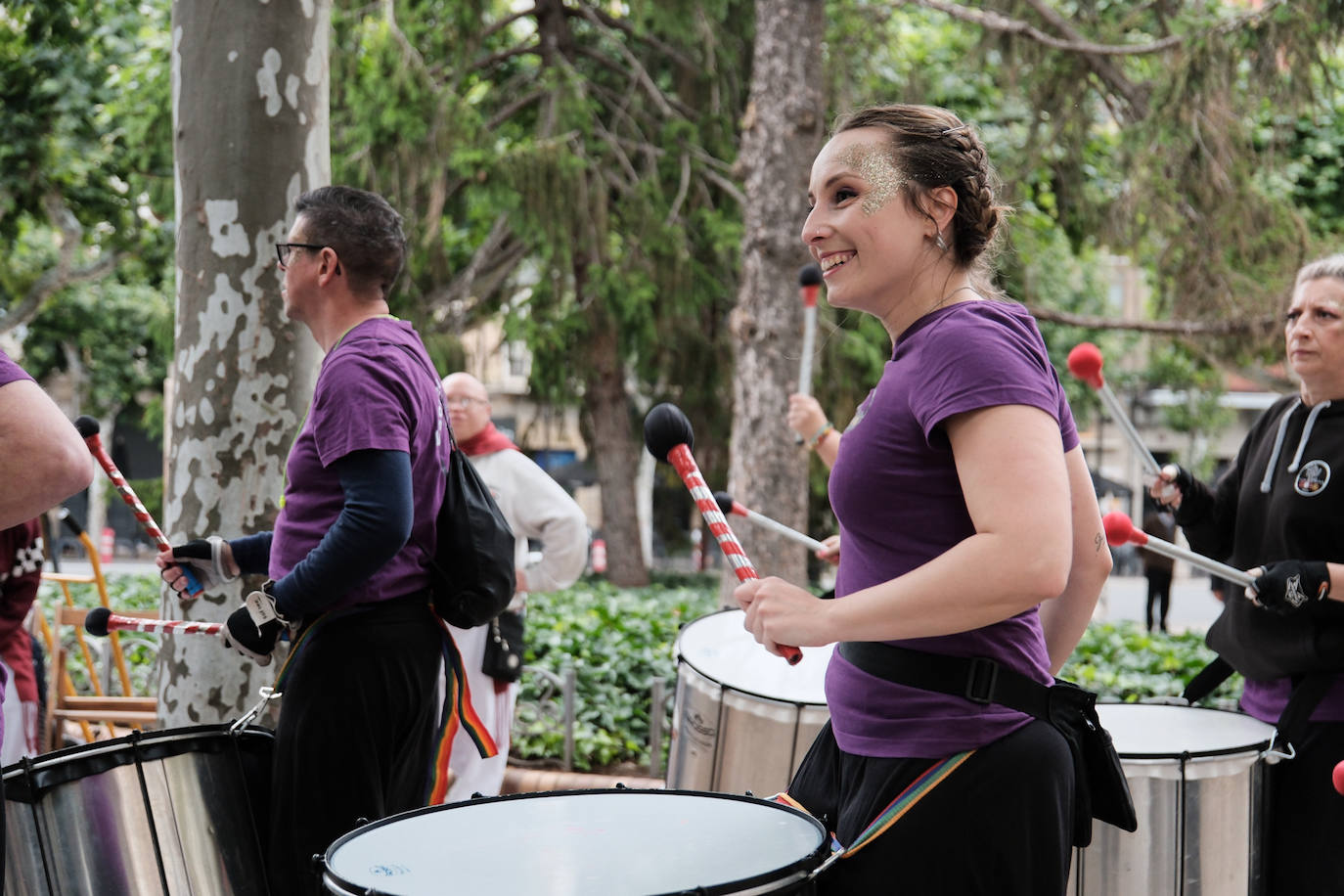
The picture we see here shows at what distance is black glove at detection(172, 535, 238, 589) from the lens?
3.15 metres

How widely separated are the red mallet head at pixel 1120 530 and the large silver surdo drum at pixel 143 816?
1777 mm

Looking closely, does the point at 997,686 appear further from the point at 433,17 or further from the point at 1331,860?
the point at 433,17

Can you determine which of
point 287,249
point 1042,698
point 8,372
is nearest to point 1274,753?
point 1042,698

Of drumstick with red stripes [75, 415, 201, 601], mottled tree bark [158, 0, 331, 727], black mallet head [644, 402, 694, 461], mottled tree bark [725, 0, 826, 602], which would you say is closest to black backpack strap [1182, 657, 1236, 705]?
black mallet head [644, 402, 694, 461]

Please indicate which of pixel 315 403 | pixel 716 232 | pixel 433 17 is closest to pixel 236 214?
pixel 315 403

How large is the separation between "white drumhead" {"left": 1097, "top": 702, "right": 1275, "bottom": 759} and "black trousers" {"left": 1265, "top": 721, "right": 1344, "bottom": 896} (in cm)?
10

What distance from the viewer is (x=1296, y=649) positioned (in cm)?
296

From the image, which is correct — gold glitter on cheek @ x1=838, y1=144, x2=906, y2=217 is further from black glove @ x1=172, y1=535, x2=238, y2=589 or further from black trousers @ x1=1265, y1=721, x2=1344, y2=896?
black glove @ x1=172, y1=535, x2=238, y2=589

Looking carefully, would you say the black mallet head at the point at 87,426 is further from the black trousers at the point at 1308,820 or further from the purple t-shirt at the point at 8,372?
the black trousers at the point at 1308,820

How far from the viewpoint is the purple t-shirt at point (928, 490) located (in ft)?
5.29

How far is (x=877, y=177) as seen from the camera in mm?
1796

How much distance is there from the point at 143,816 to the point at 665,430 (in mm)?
1214

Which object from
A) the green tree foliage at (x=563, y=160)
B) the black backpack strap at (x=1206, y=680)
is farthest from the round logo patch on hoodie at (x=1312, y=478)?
the green tree foliage at (x=563, y=160)

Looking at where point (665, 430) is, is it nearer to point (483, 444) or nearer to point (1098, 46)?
point (483, 444)
